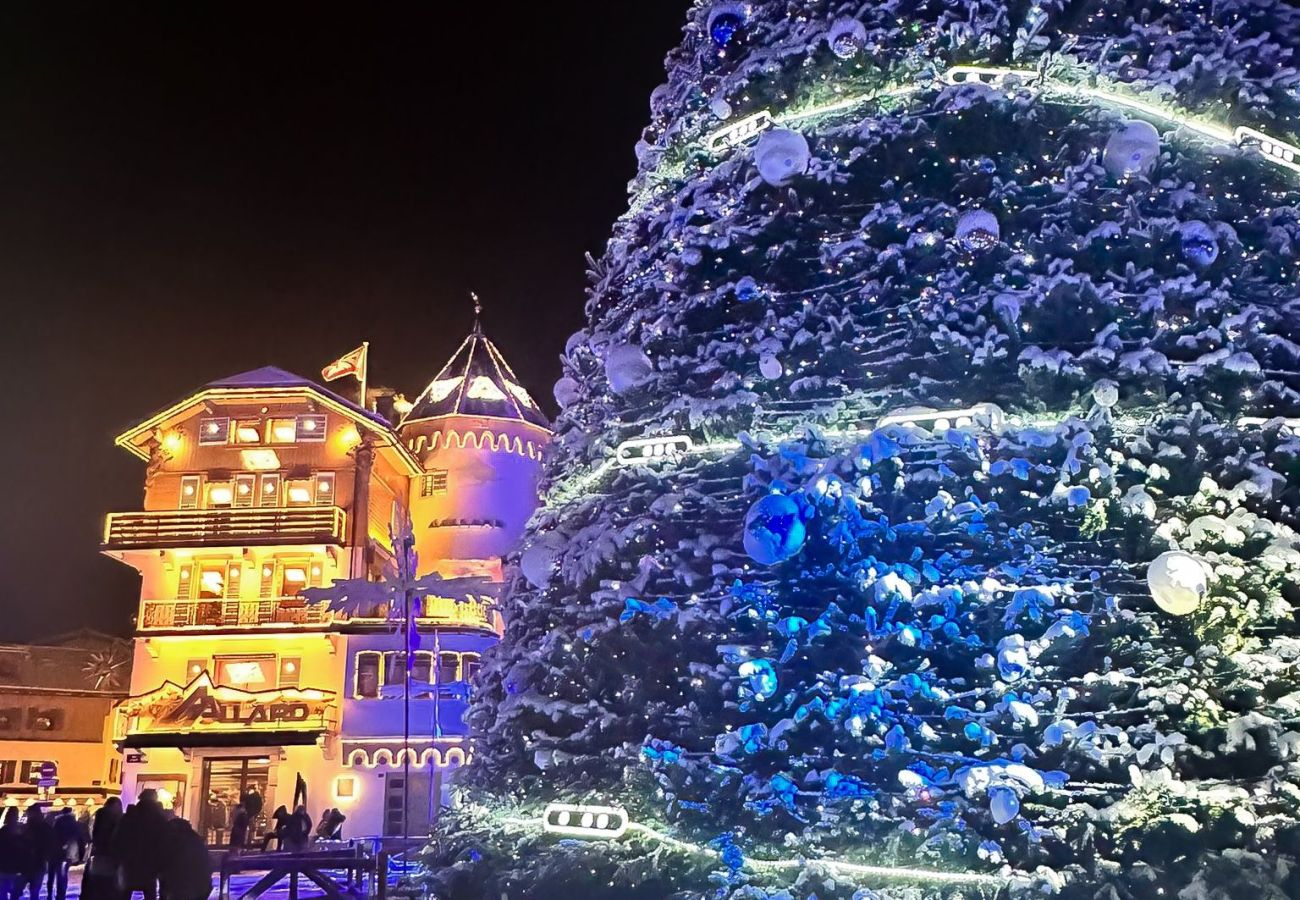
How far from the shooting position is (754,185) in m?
7.52

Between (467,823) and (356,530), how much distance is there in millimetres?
25452

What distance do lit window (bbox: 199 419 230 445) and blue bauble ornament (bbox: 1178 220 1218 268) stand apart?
30617 millimetres

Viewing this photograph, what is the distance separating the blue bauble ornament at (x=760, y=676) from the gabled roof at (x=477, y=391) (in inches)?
1230

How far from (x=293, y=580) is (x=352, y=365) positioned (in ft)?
33.5

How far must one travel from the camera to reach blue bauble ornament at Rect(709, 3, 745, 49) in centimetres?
824

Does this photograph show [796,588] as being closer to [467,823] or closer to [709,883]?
[709,883]

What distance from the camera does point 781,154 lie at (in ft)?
22.9

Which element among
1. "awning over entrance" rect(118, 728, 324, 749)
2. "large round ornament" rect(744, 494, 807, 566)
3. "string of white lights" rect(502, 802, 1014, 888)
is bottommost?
"string of white lights" rect(502, 802, 1014, 888)

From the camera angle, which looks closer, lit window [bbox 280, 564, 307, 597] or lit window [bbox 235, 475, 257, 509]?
lit window [bbox 280, 564, 307, 597]

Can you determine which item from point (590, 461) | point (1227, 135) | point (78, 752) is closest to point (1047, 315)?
point (1227, 135)

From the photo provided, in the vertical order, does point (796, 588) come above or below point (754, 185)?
below

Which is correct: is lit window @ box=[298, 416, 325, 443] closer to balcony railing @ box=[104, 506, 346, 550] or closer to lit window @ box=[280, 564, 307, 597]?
balcony railing @ box=[104, 506, 346, 550]

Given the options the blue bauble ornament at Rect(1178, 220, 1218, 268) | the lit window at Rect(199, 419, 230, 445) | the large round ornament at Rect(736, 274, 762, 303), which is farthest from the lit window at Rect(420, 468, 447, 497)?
the blue bauble ornament at Rect(1178, 220, 1218, 268)

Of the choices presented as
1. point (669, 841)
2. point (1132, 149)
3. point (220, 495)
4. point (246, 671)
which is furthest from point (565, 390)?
point (220, 495)
